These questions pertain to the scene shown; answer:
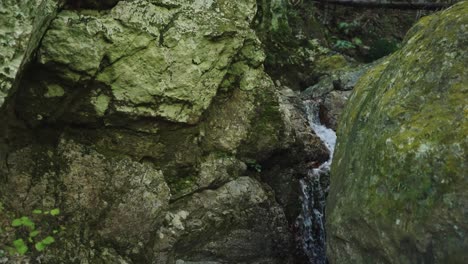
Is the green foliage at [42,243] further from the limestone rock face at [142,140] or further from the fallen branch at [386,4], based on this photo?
the fallen branch at [386,4]

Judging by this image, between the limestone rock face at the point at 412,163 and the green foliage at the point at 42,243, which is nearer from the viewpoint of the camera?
the limestone rock face at the point at 412,163

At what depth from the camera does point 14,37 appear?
3777 millimetres

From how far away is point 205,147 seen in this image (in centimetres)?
568

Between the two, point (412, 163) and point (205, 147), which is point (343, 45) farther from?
point (412, 163)

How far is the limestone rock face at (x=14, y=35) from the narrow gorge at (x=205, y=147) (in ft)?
0.04

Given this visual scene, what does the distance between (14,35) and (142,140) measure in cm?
193

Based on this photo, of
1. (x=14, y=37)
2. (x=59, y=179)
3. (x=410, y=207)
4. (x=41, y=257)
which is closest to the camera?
(x=410, y=207)

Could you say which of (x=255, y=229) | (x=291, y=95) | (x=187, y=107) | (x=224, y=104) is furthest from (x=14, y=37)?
(x=291, y=95)

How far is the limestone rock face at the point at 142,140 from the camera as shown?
15.3 ft

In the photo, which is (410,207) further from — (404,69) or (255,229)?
(255,229)

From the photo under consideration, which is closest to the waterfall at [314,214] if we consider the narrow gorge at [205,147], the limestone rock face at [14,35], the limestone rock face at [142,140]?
the narrow gorge at [205,147]

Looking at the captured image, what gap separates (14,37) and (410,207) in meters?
3.70

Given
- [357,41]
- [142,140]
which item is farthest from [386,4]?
[142,140]

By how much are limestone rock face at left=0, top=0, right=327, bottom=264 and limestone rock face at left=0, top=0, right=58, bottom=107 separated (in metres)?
0.64
